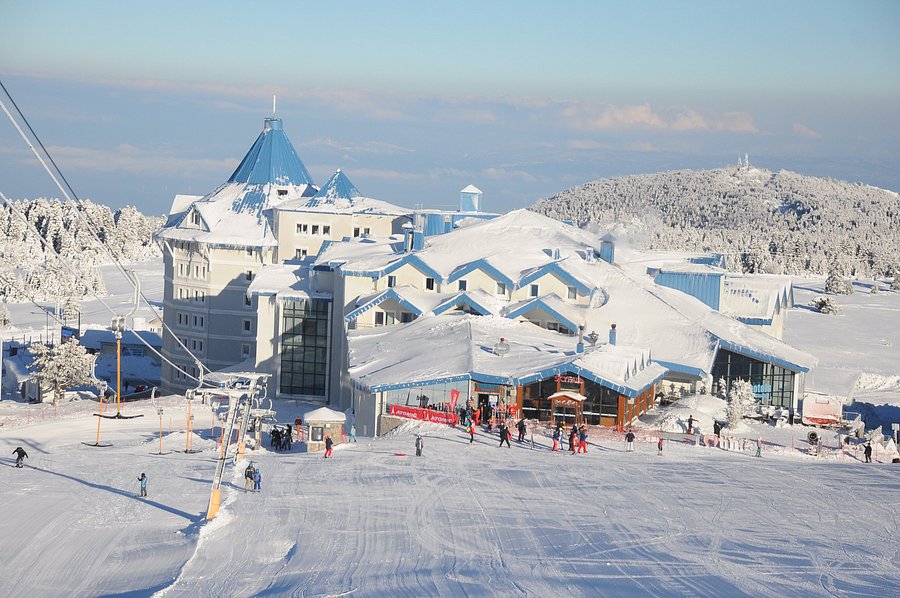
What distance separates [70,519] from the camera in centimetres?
3048

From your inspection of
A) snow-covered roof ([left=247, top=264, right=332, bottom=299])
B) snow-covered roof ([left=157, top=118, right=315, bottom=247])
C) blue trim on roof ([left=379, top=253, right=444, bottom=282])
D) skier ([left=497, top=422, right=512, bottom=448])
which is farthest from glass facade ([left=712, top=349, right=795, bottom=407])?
snow-covered roof ([left=157, top=118, right=315, bottom=247])

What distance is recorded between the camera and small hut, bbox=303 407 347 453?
39312 millimetres

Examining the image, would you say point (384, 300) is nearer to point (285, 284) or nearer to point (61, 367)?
point (285, 284)

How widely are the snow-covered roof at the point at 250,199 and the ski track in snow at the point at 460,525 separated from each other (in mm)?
30805

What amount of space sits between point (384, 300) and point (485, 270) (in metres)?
4.92

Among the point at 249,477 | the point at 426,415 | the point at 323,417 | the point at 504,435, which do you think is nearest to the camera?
the point at 249,477

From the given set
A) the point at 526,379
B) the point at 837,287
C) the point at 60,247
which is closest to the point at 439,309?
the point at 526,379

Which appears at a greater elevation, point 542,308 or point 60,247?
point 60,247

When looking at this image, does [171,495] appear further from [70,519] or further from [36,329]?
[36,329]

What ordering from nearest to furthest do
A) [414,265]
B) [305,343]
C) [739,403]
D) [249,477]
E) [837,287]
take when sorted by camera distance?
[249,477] < [739,403] < [414,265] < [305,343] < [837,287]

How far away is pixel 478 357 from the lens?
144 feet

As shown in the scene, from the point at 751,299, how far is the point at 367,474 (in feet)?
106

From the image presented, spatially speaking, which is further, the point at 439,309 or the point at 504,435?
the point at 439,309

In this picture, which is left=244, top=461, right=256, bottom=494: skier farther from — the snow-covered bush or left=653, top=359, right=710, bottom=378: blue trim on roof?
the snow-covered bush
